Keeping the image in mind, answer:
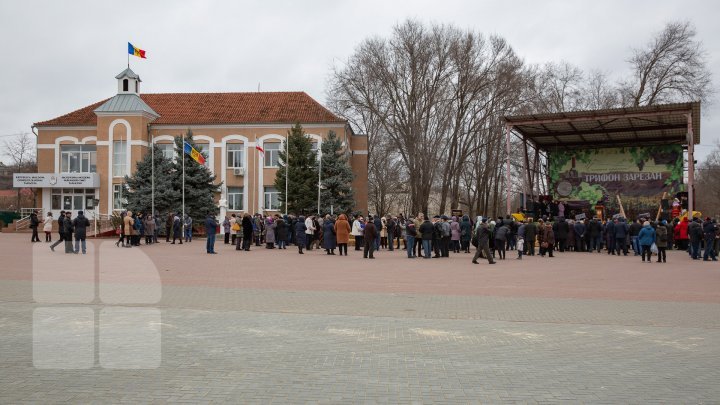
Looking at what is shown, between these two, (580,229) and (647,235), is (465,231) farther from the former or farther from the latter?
(647,235)

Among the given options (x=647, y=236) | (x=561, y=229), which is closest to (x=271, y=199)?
(x=561, y=229)

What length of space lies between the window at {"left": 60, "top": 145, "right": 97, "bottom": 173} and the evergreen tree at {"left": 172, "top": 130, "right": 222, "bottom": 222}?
11.7 metres

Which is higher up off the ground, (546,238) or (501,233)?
(501,233)

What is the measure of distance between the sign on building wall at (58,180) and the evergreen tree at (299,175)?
14.9 metres

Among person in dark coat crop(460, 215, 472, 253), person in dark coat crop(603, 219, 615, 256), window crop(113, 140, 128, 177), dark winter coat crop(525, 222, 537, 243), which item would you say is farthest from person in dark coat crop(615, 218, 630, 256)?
window crop(113, 140, 128, 177)

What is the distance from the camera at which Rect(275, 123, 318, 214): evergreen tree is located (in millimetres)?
41969

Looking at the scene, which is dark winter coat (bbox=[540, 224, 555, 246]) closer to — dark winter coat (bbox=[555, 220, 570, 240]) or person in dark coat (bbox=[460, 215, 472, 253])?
dark winter coat (bbox=[555, 220, 570, 240])

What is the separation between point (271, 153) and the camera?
49.6 metres

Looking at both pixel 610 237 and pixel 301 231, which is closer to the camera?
pixel 301 231

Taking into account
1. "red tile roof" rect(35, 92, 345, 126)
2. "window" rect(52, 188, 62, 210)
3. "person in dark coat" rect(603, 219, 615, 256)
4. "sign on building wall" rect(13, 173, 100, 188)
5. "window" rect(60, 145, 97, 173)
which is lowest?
"person in dark coat" rect(603, 219, 615, 256)

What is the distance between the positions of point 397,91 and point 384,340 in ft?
129

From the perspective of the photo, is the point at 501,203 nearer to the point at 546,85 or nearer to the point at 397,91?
the point at 546,85

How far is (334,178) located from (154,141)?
16.4 meters

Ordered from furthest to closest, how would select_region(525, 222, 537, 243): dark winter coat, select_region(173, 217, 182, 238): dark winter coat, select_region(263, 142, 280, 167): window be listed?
1. select_region(263, 142, 280, 167): window
2. select_region(173, 217, 182, 238): dark winter coat
3. select_region(525, 222, 537, 243): dark winter coat
